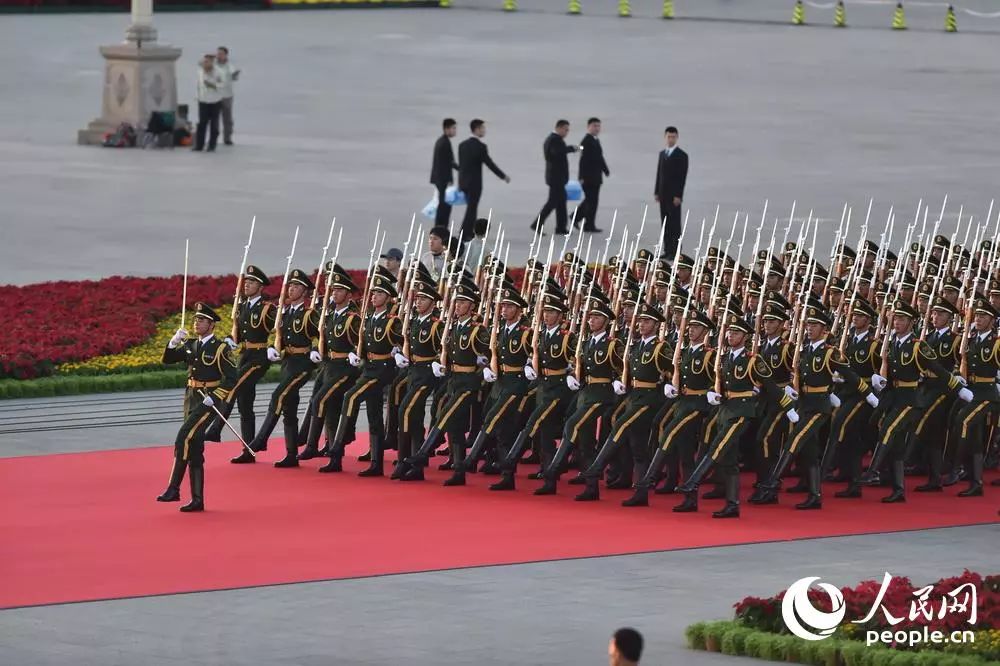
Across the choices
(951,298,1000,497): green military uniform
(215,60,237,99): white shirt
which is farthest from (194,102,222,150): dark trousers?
(951,298,1000,497): green military uniform

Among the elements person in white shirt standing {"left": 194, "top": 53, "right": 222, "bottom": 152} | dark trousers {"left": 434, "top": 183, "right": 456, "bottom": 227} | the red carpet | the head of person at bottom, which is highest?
person in white shirt standing {"left": 194, "top": 53, "right": 222, "bottom": 152}

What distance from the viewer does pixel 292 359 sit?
18.2 meters

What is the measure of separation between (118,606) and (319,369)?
5.63 m

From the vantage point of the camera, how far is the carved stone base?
117 ft

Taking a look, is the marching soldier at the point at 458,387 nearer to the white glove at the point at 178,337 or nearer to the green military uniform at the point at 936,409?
the white glove at the point at 178,337

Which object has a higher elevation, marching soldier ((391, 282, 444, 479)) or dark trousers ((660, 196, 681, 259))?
dark trousers ((660, 196, 681, 259))

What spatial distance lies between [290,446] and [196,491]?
2.03 meters

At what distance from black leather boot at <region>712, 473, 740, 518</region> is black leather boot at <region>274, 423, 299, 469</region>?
3.55 metres

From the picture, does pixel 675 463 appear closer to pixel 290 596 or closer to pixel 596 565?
pixel 596 565

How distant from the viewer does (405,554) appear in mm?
14750

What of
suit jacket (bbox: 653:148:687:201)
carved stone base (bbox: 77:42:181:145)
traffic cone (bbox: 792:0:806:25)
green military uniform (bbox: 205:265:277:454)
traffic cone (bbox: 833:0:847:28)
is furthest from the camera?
traffic cone (bbox: 792:0:806:25)

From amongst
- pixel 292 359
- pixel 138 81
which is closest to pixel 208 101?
pixel 138 81

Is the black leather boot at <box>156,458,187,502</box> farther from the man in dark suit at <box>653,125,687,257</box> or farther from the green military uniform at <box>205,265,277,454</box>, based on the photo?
the man in dark suit at <box>653,125,687,257</box>

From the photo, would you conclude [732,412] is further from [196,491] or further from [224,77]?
[224,77]
